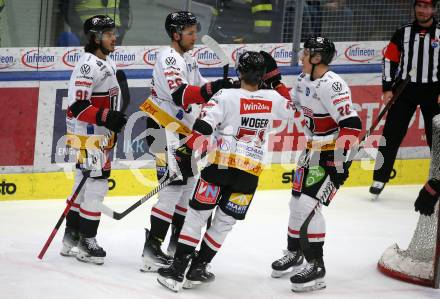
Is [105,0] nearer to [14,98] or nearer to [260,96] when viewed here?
[14,98]

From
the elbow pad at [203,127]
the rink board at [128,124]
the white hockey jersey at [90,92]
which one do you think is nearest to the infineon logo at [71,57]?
the rink board at [128,124]

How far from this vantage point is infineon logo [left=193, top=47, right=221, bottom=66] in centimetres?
746

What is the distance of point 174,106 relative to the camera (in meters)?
5.66

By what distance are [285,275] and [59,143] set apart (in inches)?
89.2

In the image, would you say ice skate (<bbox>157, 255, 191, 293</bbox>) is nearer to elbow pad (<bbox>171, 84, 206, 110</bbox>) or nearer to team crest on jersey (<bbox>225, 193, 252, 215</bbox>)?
team crest on jersey (<bbox>225, 193, 252, 215</bbox>)

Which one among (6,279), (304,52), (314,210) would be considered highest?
(304,52)

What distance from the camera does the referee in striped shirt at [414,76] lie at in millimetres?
7258

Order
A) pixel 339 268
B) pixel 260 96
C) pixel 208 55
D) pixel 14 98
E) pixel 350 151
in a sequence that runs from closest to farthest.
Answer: pixel 260 96, pixel 350 151, pixel 339 268, pixel 14 98, pixel 208 55

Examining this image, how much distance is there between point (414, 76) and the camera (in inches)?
288

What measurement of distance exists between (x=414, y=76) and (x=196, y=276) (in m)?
2.91

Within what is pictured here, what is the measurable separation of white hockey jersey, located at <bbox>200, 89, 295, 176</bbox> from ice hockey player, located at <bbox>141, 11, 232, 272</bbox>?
0.41m

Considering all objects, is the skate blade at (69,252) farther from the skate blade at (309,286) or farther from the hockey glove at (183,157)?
the skate blade at (309,286)

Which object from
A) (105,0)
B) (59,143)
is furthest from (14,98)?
(105,0)

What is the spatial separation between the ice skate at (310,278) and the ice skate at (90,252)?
3.82 ft
